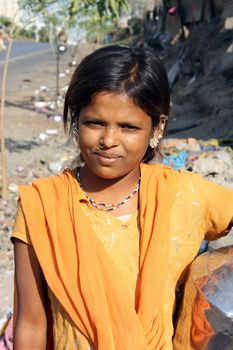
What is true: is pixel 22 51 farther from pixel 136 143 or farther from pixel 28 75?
pixel 136 143

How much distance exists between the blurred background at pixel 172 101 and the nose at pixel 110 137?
79 cm

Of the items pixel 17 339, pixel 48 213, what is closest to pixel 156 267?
pixel 48 213

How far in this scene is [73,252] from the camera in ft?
4.17

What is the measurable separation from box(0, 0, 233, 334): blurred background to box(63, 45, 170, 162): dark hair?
2.19 feet

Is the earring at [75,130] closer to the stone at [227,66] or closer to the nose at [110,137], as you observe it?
the nose at [110,137]

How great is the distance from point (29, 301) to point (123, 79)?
61 centimetres

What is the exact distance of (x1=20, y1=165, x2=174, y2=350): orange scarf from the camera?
124 centimetres

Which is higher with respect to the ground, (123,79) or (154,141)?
(123,79)

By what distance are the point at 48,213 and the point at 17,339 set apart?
0.36 metres

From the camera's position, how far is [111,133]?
4.23ft

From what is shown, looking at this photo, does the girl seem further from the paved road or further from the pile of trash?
the paved road

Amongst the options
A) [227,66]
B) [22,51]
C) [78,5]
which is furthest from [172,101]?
[22,51]

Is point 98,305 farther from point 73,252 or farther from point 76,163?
point 76,163

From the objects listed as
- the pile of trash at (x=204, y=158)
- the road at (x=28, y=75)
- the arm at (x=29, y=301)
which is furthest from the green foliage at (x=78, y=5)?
the road at (x=28, y=75)
